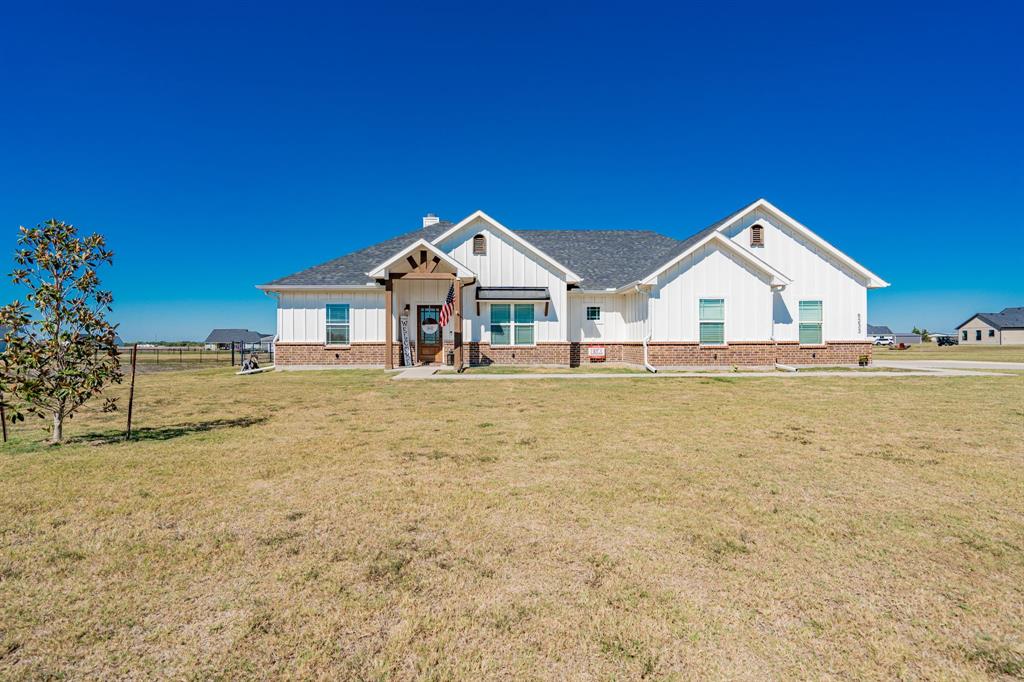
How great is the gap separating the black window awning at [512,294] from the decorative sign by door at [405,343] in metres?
3.59

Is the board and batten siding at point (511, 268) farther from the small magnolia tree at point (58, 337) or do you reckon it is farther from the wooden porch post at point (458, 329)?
the small magnolia tree at point (58, 337)

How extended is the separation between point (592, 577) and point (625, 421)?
5.60m

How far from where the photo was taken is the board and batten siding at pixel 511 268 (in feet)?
69.1

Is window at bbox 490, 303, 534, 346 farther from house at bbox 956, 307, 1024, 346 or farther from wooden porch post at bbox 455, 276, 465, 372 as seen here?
house at bbox 956, 307, 1024, 346

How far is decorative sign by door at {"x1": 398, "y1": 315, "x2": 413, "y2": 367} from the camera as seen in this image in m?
20.9

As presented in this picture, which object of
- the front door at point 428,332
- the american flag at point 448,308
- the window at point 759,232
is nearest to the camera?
the american flag at point 448,308

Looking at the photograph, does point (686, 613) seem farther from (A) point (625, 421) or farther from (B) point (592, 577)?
(A) point (625, 421)

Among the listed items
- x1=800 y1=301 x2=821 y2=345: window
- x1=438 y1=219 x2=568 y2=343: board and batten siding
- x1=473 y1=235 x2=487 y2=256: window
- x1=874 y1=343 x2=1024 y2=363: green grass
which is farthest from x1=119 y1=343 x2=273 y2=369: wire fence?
x1=874 y1=343 x2=1024 y2=363: green grass

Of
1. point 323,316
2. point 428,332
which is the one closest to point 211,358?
point 323,316

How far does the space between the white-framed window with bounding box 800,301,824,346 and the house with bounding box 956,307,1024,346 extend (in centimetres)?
8031

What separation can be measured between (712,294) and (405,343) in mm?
13067

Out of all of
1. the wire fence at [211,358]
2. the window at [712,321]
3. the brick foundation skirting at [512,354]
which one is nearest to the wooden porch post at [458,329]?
the brick foundation skirting at [512,354]

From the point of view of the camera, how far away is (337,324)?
21.2 meters

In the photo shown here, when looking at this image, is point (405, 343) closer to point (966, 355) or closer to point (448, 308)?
point (448, 308)
